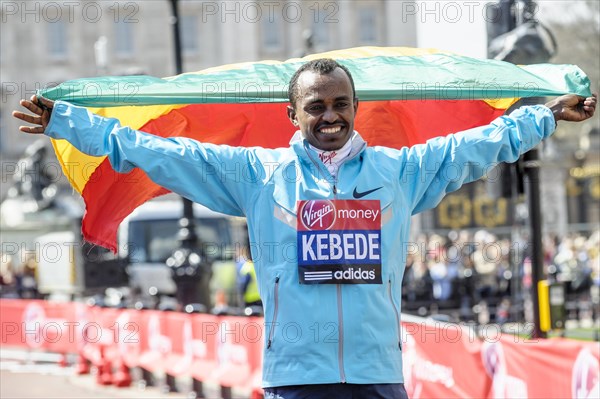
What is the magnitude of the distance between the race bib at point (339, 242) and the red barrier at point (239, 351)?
3.26m

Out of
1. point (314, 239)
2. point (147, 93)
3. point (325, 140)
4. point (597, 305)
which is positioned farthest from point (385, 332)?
point (597, 305)

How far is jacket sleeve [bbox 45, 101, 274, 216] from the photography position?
446 centimetres

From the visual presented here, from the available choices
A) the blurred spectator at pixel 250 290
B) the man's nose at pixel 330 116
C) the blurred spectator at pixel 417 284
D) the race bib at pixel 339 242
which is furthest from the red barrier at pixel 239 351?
the blurred spectator at pixel 417 284

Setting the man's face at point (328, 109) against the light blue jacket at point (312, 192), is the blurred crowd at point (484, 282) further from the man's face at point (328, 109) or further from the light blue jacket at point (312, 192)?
the man's face at point (328, 109)

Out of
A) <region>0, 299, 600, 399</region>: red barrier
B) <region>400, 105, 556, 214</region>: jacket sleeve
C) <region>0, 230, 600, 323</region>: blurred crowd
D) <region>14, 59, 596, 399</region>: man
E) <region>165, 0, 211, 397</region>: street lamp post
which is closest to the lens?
<region>14, 59, 596, 399</region>: man

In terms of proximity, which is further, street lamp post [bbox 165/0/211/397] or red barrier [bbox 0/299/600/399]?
street lamp post [bbox 165/0/211/397]

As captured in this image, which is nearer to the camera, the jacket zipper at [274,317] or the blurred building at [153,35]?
the jacket zipper at [274,317]

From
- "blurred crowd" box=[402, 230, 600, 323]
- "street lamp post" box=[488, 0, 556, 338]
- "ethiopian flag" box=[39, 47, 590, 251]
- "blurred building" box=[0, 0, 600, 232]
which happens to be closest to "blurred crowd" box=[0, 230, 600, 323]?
"blurred crowd" box=[402, 230, 600, 323]

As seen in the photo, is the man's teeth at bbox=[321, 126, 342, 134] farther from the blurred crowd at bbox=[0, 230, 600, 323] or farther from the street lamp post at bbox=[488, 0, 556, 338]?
the blurred crowd at bbox=[0, 230, 600, 323]

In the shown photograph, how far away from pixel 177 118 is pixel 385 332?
2267 millimetres

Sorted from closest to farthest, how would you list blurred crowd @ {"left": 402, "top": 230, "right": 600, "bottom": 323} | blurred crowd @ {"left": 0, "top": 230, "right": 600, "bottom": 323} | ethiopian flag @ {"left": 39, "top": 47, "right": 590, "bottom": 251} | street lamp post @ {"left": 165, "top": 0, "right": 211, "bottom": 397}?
ethiopian flag @ {"left": 39, "top": 47, "right": 590, "bottom": 251} → street lamp post @ {"left": 165, "top": 0, "right": 211, "bottom": 397} → blurred crowd @ {"left": 0, "top": 230, "right": 600, "bottom": 323} → blurred crowd @ {"left": 402, "top": 230, "right": 600, "bottom": 323}

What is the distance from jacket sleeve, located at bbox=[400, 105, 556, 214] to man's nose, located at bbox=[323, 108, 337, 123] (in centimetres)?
41

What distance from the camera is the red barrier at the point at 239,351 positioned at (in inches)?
315

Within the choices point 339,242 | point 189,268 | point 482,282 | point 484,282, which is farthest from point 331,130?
point 484,282
